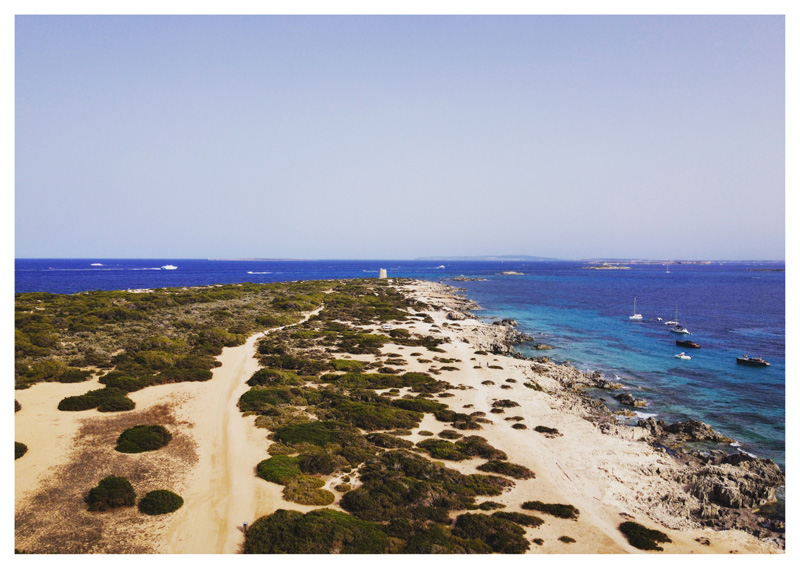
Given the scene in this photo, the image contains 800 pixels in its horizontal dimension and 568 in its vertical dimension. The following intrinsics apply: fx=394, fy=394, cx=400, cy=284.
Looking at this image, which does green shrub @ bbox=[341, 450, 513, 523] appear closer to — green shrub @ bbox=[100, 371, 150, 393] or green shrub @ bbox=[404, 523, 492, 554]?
green shrub @ bbox=[404, 523, 492, 554]

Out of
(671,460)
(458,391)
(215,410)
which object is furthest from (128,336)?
(671,460)

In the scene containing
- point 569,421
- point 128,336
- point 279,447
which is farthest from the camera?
point 128,336

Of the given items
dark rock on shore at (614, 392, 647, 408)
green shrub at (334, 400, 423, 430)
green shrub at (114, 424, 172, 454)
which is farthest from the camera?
dark rock on shore at (614, 392, 647, 408)

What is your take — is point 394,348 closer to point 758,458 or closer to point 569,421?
point 569,421

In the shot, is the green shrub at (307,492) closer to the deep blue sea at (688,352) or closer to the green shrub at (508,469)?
the green shrub at (508,469)

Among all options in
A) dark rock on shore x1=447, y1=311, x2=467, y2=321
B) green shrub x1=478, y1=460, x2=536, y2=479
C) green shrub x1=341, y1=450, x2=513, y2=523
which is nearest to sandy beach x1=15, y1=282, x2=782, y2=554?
green shrub x1=478, y1=460, x2=536, y2=479

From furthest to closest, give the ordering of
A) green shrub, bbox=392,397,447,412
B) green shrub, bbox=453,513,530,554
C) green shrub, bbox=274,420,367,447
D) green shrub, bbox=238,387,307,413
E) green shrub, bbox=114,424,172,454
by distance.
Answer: green shrub, bbox=392,397,447,412
green shrub, bbox=238,387,307,413
green shrub, bbox=274,420,367,447
green shrub, bbox=114,424,172,454
green shrub, bbox=453,513,530,554

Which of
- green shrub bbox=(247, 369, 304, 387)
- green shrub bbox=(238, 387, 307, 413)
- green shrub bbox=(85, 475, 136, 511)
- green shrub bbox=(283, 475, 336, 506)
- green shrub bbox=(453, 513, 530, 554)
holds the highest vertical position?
green shrub bbox=(247, 369, 304, 387)
